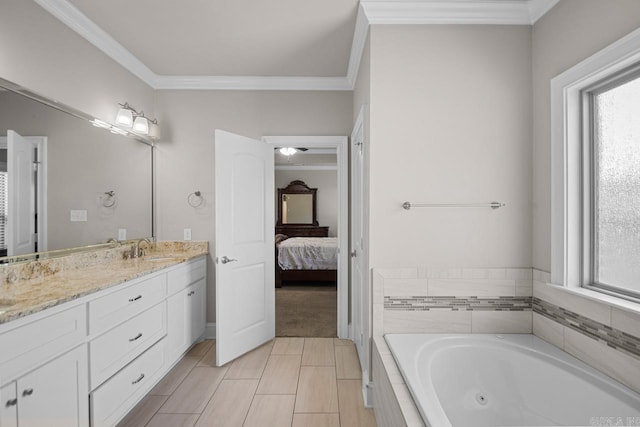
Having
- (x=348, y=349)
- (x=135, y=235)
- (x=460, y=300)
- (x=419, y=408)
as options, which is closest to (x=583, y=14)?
(x=460, y=300)

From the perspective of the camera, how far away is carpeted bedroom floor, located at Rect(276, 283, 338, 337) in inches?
128

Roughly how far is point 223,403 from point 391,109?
7.21ft

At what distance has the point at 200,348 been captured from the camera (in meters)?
2.90

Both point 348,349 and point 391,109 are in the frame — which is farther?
point 348,349

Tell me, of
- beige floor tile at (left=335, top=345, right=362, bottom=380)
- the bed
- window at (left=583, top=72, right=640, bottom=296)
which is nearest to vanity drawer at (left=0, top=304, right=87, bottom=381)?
beige floor tile at (left=335, top=345, right=362, bottom=380)

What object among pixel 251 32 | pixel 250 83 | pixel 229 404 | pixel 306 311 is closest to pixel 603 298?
pixel 229 404

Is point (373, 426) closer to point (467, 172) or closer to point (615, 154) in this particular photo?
point (467, 172)

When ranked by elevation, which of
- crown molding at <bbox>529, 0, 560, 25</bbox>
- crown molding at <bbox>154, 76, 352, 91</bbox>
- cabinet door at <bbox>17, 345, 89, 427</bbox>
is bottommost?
cabinet door at <bbox>17, 345, 89, 427</bbox>

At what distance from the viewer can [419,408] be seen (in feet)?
4.06

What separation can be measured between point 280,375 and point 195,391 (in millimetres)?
607

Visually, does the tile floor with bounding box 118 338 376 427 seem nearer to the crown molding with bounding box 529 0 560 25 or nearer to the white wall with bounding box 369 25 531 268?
the white wall with bounding box 369 25 531 268

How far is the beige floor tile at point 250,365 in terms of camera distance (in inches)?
95.3

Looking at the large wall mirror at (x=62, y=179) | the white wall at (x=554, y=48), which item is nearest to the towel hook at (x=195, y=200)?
the large wall mirror at (x=62, y=179)

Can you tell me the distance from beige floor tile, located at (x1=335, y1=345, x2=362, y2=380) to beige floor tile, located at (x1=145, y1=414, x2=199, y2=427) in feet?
3.41
